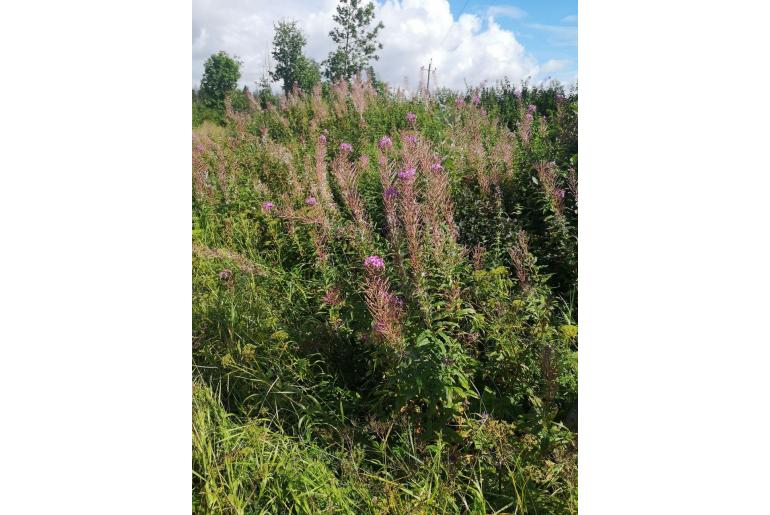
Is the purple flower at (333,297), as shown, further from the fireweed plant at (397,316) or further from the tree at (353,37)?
the tree at (353,37)

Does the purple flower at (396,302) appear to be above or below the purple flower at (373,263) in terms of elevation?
below

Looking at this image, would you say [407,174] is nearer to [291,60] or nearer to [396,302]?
[396,302]

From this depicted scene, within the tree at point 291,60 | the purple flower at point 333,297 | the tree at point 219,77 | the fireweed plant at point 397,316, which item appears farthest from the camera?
the tree at point 219,77

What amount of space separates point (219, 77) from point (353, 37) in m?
0.72

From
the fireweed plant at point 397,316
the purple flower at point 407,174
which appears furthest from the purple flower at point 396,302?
the purple flower at point 407,174

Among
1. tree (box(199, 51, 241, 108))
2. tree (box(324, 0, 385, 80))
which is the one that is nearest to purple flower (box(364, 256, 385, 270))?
tree (box(324, 0, 385, 80))

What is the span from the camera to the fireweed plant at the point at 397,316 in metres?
1.67

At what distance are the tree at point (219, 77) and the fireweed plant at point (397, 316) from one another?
91 mm

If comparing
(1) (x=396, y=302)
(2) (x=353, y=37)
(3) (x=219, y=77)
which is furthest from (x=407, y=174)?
(3) (x=219, y=77)

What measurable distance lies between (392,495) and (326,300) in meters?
0.77

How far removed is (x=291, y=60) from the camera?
230 centimetres

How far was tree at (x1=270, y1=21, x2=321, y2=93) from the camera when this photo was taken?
86.7 inches
